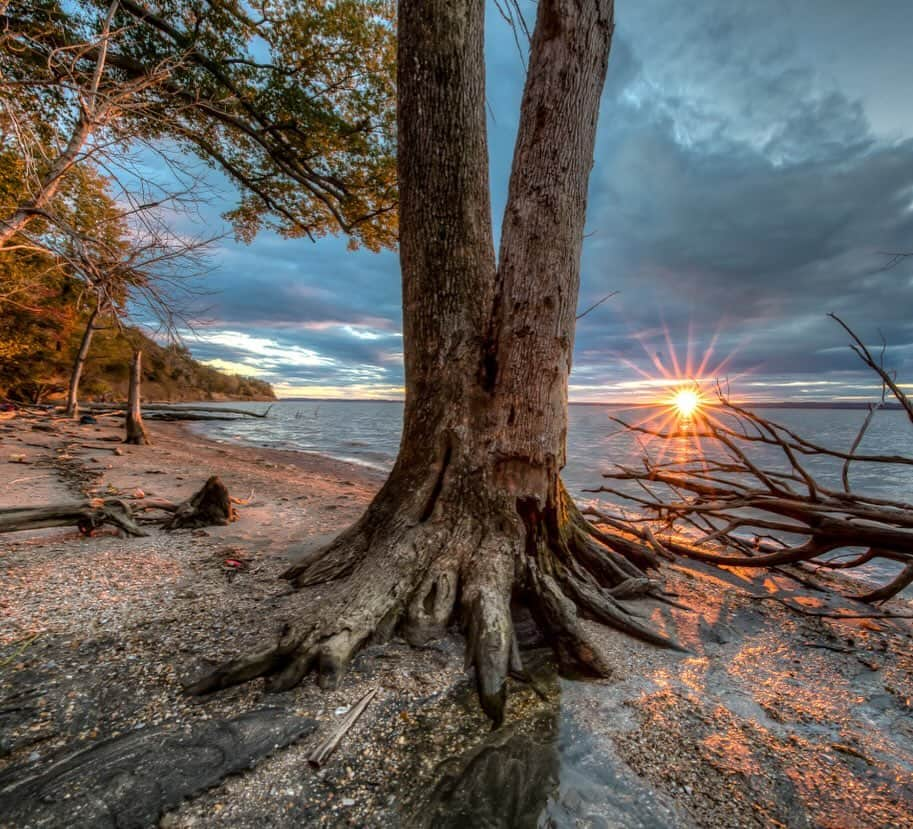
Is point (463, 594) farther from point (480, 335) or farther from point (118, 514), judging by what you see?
point (118, 514)

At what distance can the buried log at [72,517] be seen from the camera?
375 centimetres

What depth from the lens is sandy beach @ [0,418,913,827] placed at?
141 cm

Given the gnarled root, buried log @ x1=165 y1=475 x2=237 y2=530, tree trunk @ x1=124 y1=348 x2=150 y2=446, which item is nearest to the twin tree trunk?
the gnarled root

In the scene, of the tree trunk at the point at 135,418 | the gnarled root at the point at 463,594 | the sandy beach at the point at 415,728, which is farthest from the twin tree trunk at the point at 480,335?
the tree trunk at the point at 135,418

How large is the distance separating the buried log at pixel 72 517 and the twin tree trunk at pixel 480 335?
2334 mm

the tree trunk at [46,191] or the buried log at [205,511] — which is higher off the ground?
the tree trunk at [46,191]

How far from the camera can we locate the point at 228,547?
13.4ft

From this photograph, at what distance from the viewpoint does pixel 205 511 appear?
4883 millimetres

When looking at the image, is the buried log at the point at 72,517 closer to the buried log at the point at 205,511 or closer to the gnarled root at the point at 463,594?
the buried log at the point at 205,511

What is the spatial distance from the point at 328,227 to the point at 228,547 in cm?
677

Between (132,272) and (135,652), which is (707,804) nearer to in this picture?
(135,652)

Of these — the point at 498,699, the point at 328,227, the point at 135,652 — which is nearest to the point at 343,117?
the point at 328,227


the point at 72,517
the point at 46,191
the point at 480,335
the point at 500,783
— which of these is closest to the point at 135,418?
the point at 72,517

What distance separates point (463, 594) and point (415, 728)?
2.74ft
